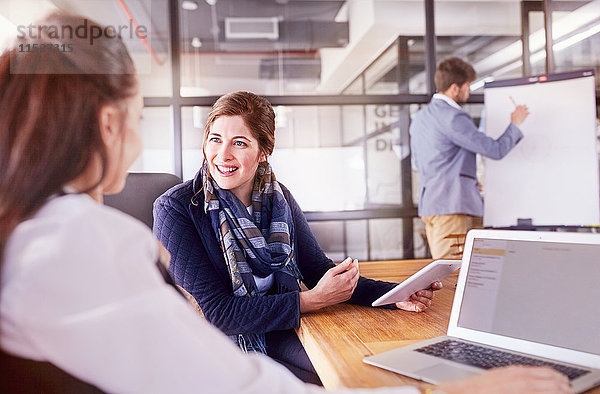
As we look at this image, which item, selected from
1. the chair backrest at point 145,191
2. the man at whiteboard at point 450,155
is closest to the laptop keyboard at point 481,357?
the chair backrest at point 145,191

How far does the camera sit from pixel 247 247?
3.86 feet

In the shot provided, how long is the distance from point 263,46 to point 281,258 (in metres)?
2.74

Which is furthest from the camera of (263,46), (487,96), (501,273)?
(263,46)

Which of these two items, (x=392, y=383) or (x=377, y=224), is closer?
(x=392, y=383)

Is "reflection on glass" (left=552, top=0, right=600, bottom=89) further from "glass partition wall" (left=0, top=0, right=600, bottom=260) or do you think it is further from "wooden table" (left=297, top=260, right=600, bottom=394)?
"wooden table" (left=297, top=260, right=600, bottom=394)

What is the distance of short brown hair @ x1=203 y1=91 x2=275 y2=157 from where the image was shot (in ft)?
4.13

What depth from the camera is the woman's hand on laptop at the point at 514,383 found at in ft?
1.60

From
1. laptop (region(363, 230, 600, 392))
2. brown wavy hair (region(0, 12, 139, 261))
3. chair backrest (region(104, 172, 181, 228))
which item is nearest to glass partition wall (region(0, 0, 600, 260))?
chair backrest (region(104, 172, 181, 228))

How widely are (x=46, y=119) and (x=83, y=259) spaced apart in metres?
0.14

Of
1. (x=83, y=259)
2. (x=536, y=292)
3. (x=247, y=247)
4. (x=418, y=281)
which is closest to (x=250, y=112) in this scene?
(x=247, y=247)

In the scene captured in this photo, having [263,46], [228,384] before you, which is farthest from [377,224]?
[228,384]

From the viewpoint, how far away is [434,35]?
10.5 feet

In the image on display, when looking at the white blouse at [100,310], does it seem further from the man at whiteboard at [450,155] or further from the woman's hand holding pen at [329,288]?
the man at whiteboard at [450,155]

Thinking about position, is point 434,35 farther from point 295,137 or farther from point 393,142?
point 295,137
